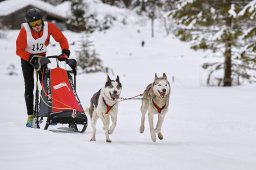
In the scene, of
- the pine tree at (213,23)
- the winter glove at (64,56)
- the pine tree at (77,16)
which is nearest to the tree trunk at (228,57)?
the pine tree at (213,23)

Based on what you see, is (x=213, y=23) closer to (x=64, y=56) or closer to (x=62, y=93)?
(x=64, y=56)

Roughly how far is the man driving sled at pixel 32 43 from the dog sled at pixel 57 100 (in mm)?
188

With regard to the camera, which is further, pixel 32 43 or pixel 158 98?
pixel 32 43

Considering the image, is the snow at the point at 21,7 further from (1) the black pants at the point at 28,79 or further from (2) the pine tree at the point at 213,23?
(1) the black pants at the point at 28,79

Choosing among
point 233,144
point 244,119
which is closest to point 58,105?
point 233,144

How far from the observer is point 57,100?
6.73 meters

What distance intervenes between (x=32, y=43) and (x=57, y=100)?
1.12 metres

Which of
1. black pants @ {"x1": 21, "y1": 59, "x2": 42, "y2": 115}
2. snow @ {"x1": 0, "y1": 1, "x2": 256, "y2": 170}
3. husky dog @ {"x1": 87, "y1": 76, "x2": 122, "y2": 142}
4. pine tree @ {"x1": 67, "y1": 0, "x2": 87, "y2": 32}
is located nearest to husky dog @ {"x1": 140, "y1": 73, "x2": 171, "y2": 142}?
snow @ {"x1": 0, "y1": 1, "x2": 256, "y2": 170}

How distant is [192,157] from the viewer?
5250 millimetres

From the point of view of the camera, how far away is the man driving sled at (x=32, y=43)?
Result: 22.5ft

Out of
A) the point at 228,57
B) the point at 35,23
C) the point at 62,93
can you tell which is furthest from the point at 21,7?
the point at 62,93

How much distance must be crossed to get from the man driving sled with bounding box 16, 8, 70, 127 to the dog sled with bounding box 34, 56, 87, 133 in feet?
0.62

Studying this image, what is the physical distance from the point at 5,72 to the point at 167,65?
10.9 metres

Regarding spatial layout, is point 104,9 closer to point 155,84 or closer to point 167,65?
point 167,65
